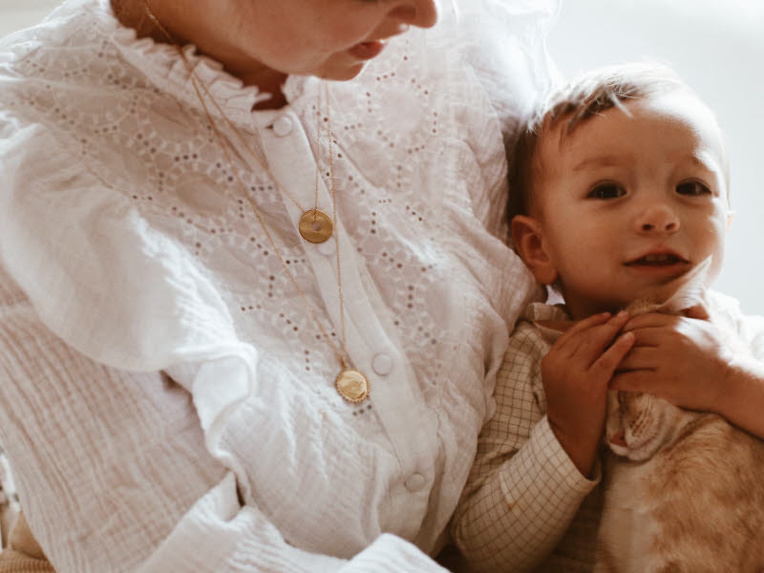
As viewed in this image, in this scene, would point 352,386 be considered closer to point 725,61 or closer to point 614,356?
point 614,356

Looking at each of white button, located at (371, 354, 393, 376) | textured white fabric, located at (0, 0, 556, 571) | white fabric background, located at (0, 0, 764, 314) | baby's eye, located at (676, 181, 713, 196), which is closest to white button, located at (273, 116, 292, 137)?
textured white fabric, located at (0, 0, 556, 571)

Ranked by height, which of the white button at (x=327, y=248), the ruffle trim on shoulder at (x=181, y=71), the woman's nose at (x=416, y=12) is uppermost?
the woman's nose at (x=416, y=12)

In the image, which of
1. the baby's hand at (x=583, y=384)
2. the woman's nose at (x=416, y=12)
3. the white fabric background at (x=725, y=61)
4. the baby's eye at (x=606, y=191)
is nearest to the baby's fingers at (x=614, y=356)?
the baby's hand at (x=583, y=384)

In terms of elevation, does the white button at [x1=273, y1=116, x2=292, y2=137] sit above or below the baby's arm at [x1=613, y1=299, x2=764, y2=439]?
above

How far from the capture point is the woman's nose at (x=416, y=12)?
2.70ft

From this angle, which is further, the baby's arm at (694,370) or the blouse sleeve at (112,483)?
the baby's arm at (694,370)

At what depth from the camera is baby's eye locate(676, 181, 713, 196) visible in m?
1.06

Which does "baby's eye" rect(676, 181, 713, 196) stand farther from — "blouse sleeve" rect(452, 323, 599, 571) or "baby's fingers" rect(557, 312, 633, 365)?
"blouse sleeve" rect(452, 323, 599, 571)

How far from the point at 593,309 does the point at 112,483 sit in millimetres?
698

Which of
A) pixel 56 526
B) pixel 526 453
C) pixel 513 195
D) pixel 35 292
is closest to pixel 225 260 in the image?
pixel 35 292

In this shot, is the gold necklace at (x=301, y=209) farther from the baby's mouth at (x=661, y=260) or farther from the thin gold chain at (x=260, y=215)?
the baby's mouth at (x=661, y=260)

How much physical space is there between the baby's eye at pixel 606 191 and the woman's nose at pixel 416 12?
38 centimetres

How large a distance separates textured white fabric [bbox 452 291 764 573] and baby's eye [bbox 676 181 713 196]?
15cm

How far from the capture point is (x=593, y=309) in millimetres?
1142
